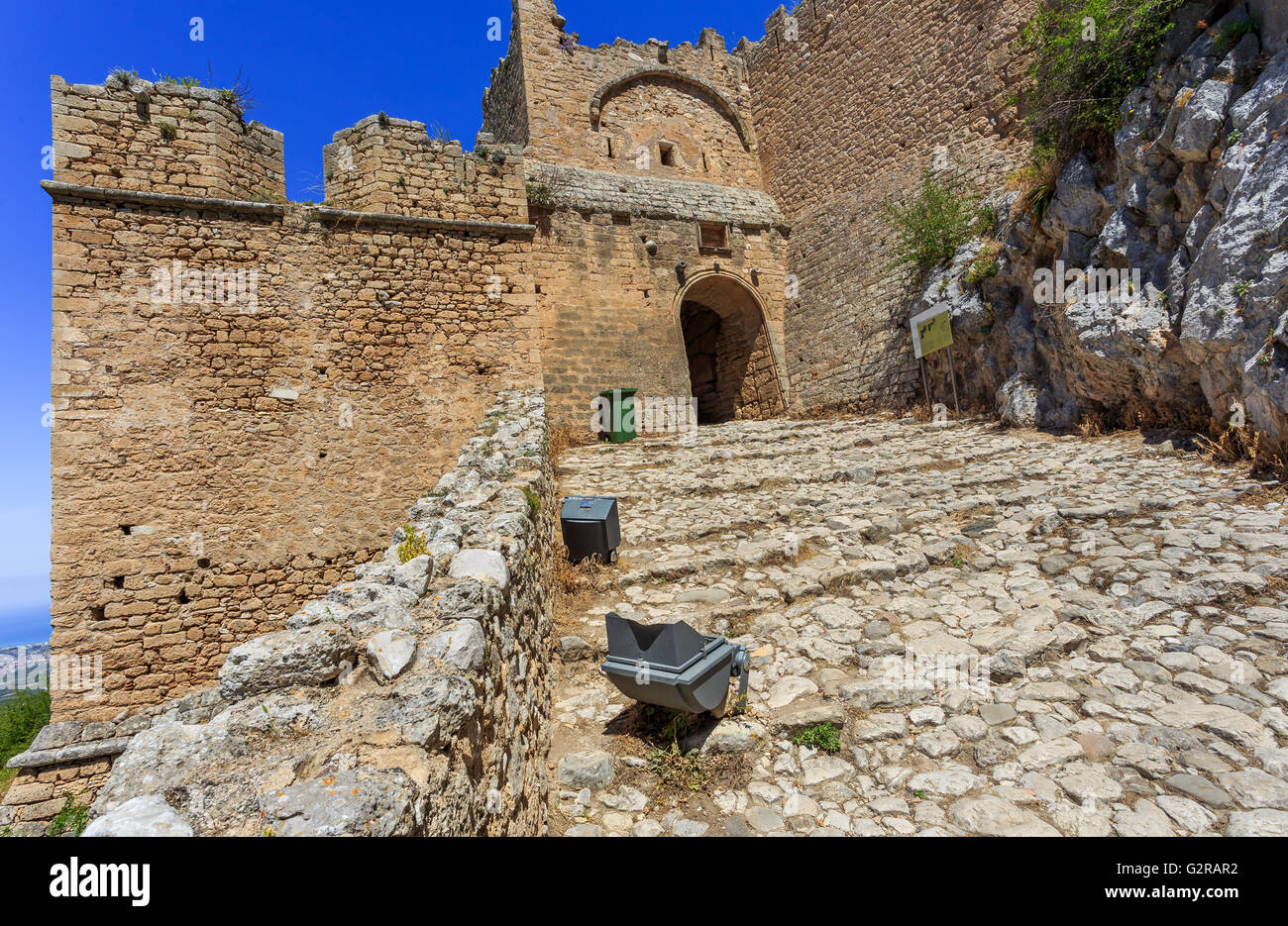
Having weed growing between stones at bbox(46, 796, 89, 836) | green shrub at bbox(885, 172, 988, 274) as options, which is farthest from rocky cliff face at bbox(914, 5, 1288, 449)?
weed growing between stones at bbox(46, 796, 89, 836)

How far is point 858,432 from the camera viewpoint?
402 inches

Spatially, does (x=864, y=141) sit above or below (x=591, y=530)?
above

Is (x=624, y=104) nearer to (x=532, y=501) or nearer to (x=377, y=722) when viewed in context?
(x=532, y=501)

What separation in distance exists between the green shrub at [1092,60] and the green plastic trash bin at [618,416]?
7513 millimetres

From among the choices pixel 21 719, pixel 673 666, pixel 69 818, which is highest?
pixel 673 666

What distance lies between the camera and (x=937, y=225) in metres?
11.1

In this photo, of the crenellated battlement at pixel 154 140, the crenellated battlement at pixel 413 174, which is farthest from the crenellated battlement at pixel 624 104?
the crenellated battlement at pixel 154 140

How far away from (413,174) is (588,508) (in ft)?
20.8

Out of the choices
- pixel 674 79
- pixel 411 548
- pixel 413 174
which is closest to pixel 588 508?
pixel 411 548

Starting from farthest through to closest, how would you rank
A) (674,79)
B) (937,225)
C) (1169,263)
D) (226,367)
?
(674,79)
(937,225)
(226,367)
(1169,263)

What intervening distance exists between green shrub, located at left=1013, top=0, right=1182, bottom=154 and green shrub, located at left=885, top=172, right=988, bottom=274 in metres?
2.08

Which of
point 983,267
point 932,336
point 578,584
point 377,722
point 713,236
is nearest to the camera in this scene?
point 377,722

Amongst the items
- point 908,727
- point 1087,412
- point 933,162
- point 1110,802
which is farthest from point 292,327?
point 933,162

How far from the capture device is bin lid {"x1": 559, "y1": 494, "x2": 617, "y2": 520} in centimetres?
524
